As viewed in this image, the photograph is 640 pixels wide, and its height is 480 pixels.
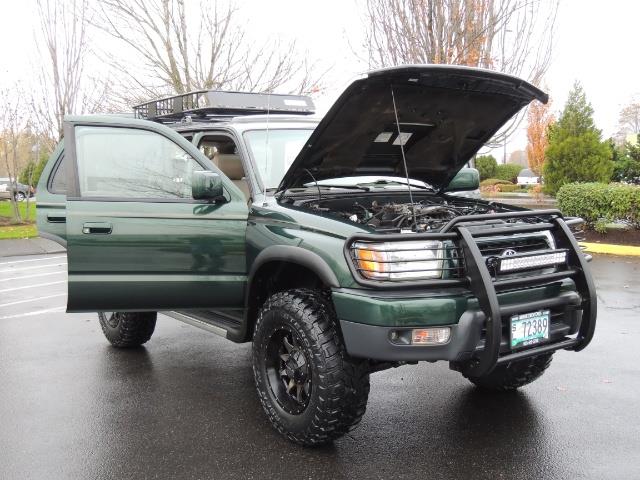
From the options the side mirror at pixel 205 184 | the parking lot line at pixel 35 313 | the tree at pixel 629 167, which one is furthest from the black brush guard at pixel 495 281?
the tree at pixel 629 167

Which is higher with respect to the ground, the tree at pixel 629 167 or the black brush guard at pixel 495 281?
the tree at pixel 629 167

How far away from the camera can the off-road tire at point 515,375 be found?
14.2 feet

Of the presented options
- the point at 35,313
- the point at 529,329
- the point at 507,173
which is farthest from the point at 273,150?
the point at 507,173

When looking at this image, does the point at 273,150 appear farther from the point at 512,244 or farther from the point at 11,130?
the point at 11,130

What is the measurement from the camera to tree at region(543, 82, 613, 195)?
15.5 m

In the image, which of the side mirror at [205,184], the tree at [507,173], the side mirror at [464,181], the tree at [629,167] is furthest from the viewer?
the tree at [507,173]

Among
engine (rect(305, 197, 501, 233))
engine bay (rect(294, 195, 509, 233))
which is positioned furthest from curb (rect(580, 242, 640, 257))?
engine (rect(305, 197, 501, 233))

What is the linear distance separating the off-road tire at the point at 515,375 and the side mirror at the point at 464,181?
1.61 m

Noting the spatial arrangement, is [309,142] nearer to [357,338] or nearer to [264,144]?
[264,144]

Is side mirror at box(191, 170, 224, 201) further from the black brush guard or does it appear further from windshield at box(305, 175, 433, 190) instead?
the black brush guard

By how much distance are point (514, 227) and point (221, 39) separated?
1210cm

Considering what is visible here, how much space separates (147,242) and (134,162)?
2.24 ft

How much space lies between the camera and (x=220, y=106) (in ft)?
17.6

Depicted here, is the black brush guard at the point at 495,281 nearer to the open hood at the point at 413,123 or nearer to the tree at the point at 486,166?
the open hood at the point at 413,123
